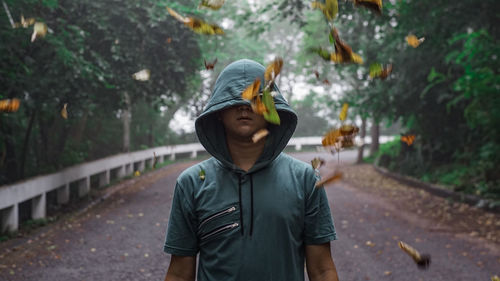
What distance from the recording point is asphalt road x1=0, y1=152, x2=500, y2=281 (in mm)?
5809

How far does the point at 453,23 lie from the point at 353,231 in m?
5.32

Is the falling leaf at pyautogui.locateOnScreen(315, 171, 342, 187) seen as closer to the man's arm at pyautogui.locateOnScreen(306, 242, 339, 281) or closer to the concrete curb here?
the man's arm at pyautogui.locateOnScreen(306, 242, 339, 281)

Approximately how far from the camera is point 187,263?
221 centimetres

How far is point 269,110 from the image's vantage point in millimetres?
2213

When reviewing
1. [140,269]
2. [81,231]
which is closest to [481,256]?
[140,269]

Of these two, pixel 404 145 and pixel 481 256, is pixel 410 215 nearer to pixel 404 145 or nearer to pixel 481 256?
pixel 481 256

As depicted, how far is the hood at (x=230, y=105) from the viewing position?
7.29 ft

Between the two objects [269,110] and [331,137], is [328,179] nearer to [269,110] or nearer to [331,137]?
[269,110]

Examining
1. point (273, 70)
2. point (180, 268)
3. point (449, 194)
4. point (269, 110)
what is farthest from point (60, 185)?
point (269, 110)

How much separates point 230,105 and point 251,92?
0.11 m

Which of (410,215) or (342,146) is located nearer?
(342,146)

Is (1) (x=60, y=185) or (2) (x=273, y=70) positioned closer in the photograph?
(2) (x=273, y=70)

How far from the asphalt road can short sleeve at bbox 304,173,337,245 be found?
365cm

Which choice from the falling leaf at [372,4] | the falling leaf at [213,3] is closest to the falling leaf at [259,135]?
the falling leaf at [372,4]
